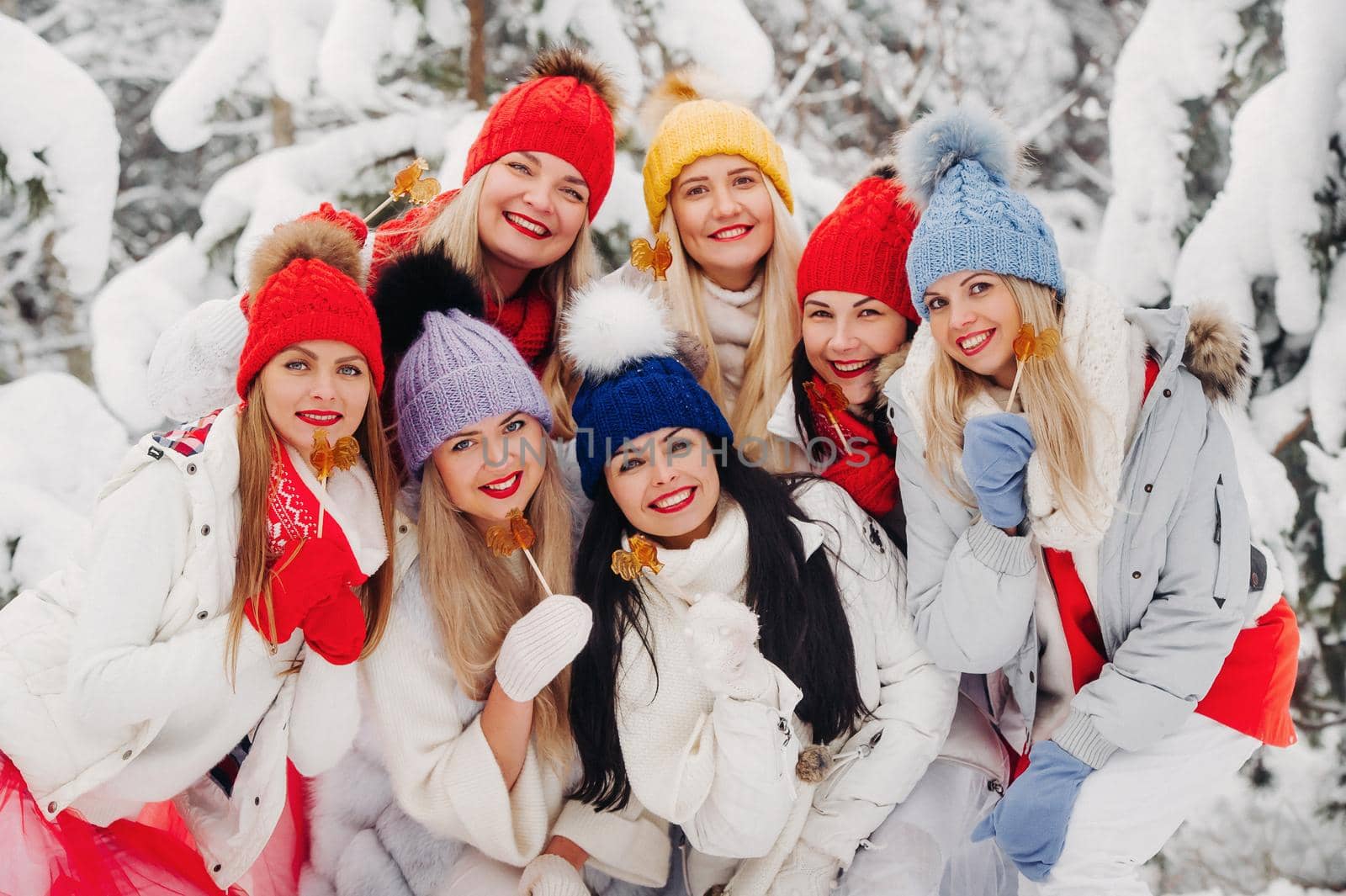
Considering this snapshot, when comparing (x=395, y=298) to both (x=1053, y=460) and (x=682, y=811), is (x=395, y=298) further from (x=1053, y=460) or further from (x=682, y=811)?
(x=1053, y=460)

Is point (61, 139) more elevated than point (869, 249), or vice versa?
point (869, 249)

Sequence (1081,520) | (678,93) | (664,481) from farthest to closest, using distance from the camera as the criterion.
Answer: (678,93), (664,481), (1081,520)

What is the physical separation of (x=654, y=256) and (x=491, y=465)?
2.98 ft

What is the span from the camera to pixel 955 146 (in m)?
2.31

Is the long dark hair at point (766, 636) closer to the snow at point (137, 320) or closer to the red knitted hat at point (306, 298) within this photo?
the red knitted hat at point (306, 298)

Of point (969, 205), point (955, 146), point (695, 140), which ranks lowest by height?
point (695, 140)

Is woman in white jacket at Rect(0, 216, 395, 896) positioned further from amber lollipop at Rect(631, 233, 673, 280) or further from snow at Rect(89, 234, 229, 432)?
snow at Rect(89, 234, 229, 432)

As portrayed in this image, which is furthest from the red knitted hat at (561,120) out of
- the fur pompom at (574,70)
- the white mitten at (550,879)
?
the white mitten at (550,879)

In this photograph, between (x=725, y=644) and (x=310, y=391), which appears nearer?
(x=310, y=391)

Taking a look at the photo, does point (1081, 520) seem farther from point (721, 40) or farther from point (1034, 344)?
point (721, 40)

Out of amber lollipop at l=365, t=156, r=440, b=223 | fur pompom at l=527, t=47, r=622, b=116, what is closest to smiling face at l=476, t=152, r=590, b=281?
amber lollipop at l=365, t=156, r=440, b=223

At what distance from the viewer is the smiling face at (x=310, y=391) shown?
82.0 inches

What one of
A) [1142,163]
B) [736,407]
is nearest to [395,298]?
[736,407]

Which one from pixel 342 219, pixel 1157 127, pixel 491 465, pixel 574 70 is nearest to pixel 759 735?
pixel 491 465
